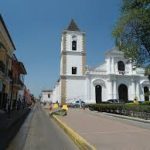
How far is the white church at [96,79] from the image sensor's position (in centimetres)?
6269

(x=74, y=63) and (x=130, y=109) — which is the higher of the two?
(x=74, y=63)

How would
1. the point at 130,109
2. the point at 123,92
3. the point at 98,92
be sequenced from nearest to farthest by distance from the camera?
the point at 130,109
the point at 98,92
the point at 123,92

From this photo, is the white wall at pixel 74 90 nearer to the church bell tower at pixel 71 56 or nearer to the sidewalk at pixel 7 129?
the church bell tower at pixel 71 56

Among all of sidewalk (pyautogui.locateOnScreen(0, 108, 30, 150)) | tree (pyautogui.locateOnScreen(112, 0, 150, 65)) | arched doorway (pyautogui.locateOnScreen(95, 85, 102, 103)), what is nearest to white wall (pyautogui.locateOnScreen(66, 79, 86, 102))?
arched doorway (pyautogui.locateOnScreen(95, 85, 102, 103))

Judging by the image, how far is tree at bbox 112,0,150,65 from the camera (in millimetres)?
23641

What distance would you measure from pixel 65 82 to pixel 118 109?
3550cm

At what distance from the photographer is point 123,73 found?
64750 mm

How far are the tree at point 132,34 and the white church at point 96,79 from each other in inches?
1448

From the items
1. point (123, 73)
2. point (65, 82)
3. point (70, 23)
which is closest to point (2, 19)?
point (65, 82)

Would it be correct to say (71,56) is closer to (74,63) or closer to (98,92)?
(74,63)

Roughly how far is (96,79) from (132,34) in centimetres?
3816

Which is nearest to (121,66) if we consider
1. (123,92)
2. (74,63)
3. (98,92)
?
(123,92)

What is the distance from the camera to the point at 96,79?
62.9 meters

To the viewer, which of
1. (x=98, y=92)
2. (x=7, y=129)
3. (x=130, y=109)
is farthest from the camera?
(x=98, y=92)
